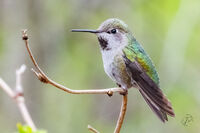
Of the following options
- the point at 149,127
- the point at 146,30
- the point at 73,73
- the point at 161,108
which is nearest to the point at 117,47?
the point at 161,108

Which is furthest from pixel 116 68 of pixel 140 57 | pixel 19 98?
pixel 19 98

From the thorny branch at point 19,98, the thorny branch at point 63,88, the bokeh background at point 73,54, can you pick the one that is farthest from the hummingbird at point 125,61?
the bokeh background at point 73,54

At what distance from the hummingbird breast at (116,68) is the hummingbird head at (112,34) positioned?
8 cm

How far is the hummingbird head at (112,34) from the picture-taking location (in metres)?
3.79

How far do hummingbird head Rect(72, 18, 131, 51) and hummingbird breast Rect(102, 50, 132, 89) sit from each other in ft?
0.28

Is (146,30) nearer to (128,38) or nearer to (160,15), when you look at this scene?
(160,15)

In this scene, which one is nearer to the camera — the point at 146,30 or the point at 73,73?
the point at 146,30

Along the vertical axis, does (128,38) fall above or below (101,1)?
below

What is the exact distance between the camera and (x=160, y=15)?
7.17m

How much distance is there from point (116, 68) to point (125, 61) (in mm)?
150

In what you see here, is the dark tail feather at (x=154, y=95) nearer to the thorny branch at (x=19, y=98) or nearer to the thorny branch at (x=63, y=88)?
the thorny branch at (x=63, y=88)

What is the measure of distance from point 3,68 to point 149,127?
2.68 m

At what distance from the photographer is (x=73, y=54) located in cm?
741

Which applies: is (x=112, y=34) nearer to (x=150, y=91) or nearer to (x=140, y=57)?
(x=140, y=57)
